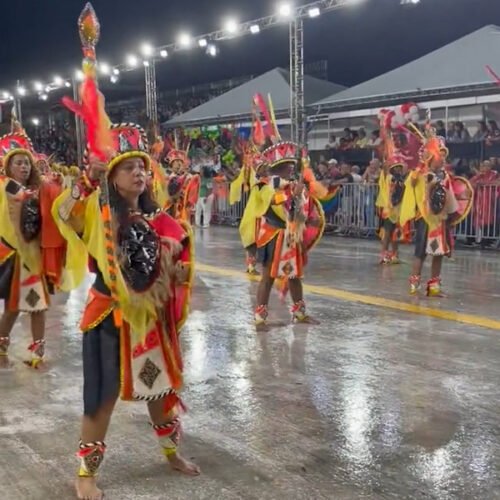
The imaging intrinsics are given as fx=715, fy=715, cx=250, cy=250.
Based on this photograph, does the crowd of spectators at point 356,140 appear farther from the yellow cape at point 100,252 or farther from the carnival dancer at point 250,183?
the yellow cape at point 100,252

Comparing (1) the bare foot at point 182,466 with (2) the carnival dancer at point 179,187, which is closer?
(1) the bare foot at point 182,466

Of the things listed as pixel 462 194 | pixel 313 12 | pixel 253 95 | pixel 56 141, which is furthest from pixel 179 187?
pixel 56 141

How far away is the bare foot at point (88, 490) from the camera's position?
128 inches

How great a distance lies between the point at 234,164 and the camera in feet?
62.0

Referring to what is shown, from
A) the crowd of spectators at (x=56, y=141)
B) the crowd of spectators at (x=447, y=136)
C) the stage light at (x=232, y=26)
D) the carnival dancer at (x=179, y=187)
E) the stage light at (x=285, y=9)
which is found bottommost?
the carnival dancer at (x=179, y=187)

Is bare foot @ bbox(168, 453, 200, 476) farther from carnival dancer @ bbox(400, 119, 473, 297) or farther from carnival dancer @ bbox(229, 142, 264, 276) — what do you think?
carnival dancer @ bbox(400, 119, 473, 297)

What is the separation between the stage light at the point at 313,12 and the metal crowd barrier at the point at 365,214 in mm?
3510

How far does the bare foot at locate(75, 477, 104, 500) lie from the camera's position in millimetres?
3248

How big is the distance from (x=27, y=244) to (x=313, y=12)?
9.59 m

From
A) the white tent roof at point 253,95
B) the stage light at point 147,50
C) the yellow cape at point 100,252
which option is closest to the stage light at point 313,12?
the white tent roof at point 253,95

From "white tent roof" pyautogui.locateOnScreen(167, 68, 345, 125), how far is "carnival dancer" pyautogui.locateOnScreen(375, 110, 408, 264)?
18.0 ft

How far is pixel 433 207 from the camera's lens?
8.09 metres

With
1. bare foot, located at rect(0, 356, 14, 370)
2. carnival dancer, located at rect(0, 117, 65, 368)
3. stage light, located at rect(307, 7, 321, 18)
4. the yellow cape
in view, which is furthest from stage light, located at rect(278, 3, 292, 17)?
the yellow cape

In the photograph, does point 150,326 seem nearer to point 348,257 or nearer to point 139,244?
point 139,244
